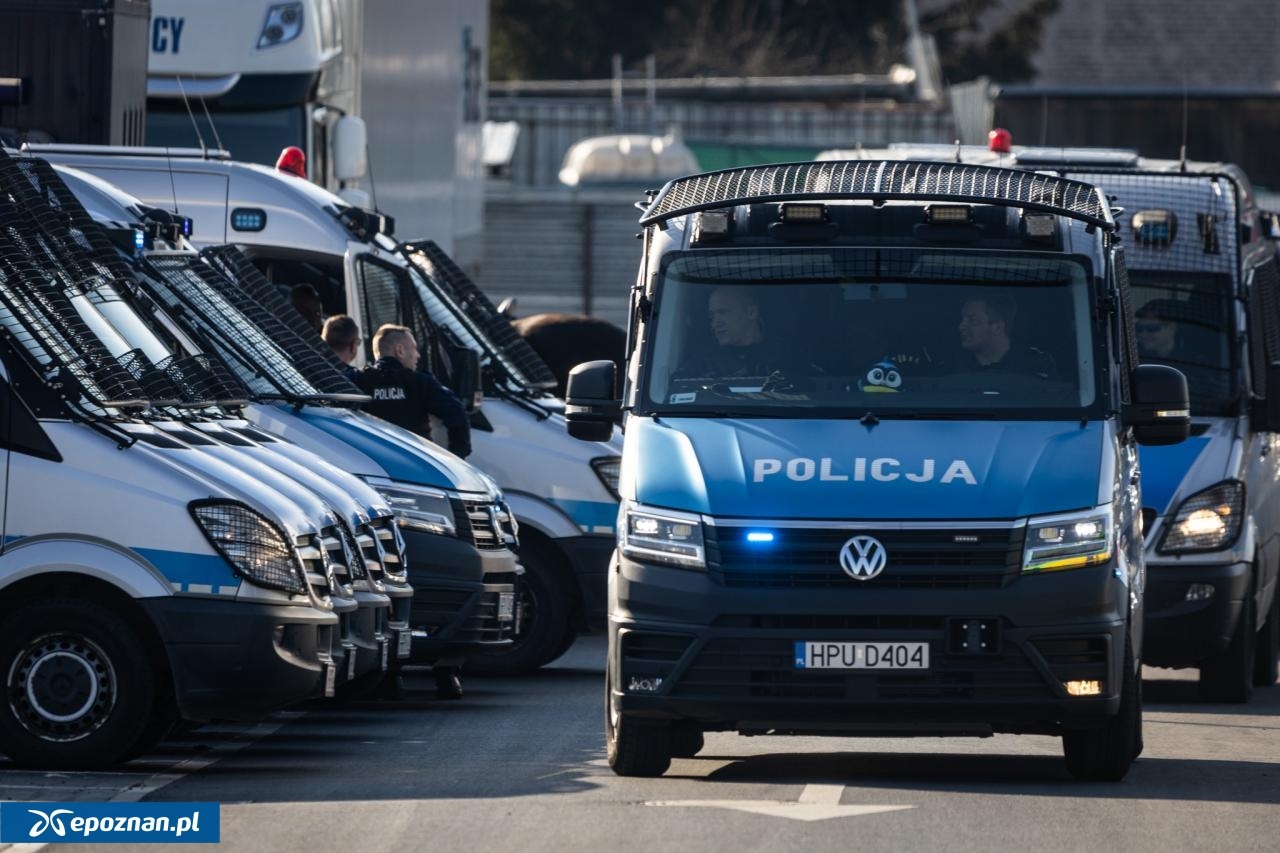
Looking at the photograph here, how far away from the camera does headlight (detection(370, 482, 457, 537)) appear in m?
14.0

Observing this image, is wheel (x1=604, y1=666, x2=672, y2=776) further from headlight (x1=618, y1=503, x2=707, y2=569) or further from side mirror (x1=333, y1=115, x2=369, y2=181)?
side mirror (x1=333, y1=115, x2=369, y2=181)

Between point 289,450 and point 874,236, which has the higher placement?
point 874,236

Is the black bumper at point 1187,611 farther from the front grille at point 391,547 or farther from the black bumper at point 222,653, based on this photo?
the black bumper at point 222,653

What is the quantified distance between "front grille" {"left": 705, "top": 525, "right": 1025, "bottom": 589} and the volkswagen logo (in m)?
0.02

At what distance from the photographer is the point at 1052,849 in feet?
30.9

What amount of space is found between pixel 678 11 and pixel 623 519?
67074 millimetres

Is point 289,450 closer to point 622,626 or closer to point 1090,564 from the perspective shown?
point 622,626

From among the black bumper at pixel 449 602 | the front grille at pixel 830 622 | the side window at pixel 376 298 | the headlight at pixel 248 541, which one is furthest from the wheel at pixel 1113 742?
the side window at pixel 376 298

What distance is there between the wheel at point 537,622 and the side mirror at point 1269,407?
3826 millimetres

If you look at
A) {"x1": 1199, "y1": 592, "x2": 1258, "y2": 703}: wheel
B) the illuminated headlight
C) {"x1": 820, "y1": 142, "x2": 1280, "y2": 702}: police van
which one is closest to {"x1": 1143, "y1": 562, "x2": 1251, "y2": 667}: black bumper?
{"x1": 820, "y1": 142, "x2": 1280, "y2": 702}: police van

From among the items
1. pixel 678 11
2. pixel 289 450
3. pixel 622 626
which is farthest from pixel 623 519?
pixel 678 11

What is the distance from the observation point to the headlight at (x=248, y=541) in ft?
36.6

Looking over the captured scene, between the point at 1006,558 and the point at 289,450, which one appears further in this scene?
the point at 289,450

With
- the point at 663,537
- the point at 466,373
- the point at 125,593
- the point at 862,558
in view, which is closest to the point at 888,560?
the point at 862,558
